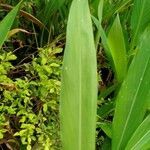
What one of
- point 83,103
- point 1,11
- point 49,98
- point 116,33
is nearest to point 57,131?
point 49,98

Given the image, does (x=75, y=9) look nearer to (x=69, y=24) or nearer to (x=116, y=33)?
(x=69, y=24)

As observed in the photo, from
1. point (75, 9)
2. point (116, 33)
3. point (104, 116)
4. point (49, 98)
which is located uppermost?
point (75, 9)

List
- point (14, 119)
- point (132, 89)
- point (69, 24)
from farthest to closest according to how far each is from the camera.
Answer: point (14, 119) → point (132, 89) → point (69, 24)

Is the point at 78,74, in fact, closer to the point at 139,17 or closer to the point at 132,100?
the point at 132,100

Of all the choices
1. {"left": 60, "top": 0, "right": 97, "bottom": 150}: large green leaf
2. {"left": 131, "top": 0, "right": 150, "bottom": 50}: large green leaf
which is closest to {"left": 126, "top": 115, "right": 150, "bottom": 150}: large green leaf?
{"left": 60, "top": 0, "right": 97, "bottom": 150}: large green leaf

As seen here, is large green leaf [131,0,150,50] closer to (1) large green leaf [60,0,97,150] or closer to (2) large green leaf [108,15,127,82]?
(2) large green leaf [108,15,127,82]

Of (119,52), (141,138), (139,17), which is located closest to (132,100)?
(141,138)

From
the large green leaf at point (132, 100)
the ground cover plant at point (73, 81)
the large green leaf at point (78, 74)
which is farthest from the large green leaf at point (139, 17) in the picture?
the large green leaf at point (78, 74)
